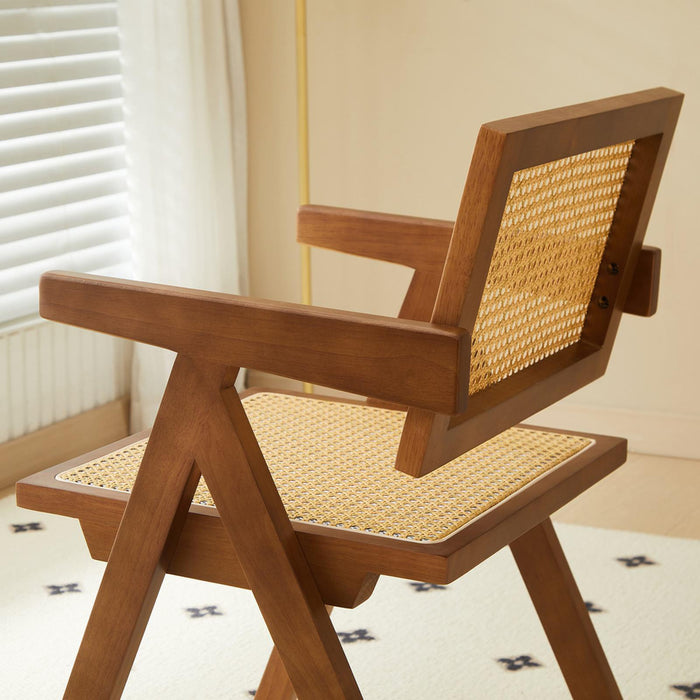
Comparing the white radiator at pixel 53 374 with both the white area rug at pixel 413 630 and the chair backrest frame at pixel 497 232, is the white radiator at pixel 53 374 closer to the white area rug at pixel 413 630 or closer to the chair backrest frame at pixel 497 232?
the white area rug at pixel 413 630

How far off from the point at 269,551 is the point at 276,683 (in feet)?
1.76

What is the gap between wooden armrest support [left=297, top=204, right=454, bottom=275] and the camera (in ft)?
5.31

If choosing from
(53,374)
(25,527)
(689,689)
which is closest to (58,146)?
(53,374)

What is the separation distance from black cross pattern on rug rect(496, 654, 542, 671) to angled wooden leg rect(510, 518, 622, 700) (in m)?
0.36

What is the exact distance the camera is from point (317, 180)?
333cm

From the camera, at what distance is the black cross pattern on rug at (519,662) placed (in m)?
1.92

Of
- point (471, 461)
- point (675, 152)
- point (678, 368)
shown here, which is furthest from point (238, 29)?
point (471, 461)

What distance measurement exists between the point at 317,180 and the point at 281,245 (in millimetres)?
234

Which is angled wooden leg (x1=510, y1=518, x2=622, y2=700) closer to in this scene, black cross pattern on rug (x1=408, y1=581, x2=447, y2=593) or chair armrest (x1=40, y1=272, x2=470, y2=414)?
chair armrest (x1=40, y1=272, x2=470, y2=414)

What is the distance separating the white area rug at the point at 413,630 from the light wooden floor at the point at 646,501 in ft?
0.32

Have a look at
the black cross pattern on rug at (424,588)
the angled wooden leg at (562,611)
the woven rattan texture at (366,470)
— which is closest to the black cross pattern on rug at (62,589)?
the black cross pattern on rug at (424,588)

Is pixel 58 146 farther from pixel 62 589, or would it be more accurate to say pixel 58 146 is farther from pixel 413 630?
pixel 413 630

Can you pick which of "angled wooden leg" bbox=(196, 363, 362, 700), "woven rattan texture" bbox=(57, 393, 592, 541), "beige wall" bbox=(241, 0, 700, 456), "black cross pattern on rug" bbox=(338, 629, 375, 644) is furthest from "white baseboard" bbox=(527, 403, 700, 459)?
"angled wooden leg" bbox=(196, 363, 362, 700)

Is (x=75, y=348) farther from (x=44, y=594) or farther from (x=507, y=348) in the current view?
(x=507, y=348)
